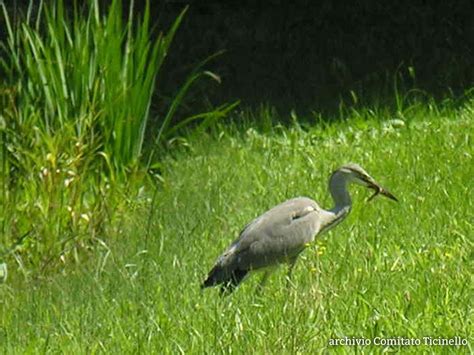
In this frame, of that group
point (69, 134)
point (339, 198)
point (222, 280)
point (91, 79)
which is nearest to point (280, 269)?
point (339, 198)

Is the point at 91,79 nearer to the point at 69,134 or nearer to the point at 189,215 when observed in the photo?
the point at 69,134

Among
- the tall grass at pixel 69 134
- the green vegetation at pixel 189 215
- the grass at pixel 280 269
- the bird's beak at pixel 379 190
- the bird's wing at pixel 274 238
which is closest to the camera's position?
the grass at pixel 280 269

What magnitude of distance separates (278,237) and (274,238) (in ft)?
0.07

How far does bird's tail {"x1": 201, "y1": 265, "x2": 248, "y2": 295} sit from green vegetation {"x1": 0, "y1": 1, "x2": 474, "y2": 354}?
0.06m

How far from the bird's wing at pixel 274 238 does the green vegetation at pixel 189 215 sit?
12 cm

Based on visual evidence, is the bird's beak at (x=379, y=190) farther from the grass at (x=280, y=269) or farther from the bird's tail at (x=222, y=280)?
the bird's tail at (x=222, y=280)

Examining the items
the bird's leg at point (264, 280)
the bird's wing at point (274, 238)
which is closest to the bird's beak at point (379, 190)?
the bird's wing at point (274, 238)

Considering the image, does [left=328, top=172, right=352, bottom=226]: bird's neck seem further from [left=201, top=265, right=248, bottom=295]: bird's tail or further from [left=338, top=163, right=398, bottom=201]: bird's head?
[left=201, top=265, right=248, bottom=295]: bird's tail

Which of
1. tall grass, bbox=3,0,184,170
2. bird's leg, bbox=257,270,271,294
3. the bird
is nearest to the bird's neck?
the bird

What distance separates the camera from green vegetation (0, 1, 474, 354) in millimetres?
5805

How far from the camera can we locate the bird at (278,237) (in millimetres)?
6340

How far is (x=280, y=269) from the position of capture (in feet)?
22.3

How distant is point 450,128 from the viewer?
8805 mm

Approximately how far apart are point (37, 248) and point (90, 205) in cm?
59
